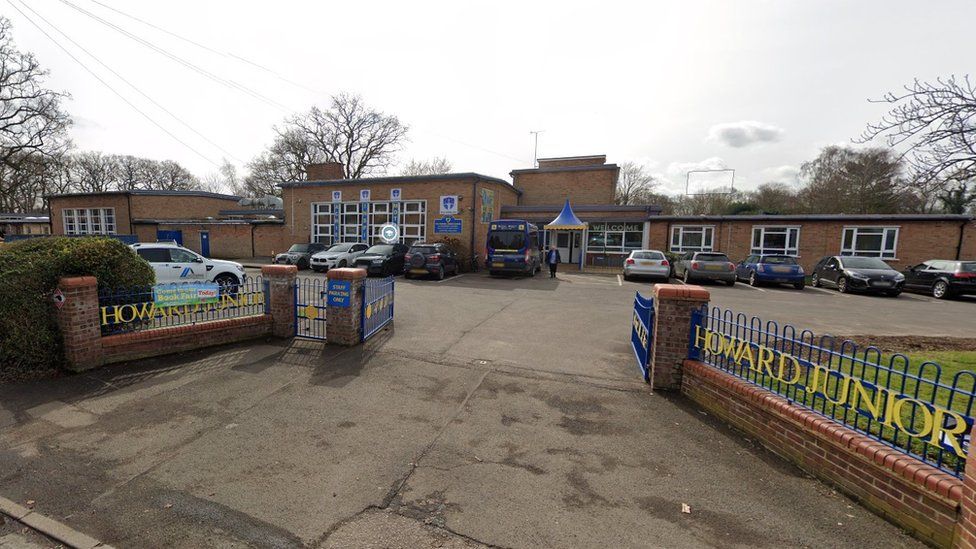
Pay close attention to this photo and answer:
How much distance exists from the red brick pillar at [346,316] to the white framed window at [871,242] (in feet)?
78.6

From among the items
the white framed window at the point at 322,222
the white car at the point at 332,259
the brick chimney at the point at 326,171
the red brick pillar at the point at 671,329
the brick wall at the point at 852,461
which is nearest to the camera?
the brick wall at the point at 852,461

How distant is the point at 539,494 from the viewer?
9.98 ft

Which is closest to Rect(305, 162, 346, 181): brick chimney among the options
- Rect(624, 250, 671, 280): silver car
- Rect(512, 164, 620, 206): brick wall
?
Rect(512, 164, 620, 206): brick wall

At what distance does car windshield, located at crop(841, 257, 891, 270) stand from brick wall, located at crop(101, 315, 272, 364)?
65.7ft

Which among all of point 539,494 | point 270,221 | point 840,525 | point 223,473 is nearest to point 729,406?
point 840,525

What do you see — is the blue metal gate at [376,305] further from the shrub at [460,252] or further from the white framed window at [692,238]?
the white framed window at [692,238]

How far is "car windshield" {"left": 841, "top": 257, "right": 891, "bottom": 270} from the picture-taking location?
50.2 feet

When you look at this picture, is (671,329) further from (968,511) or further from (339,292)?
(339,292)

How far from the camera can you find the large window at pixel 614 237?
23.4 meters

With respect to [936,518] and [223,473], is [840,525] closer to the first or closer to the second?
[936,518]

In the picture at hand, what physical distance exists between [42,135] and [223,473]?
41859 mm

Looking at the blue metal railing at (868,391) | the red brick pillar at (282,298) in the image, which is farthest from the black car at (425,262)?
the blue metal railing at (868,391)

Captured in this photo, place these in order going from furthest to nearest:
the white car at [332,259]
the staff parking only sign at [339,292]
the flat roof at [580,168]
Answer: the flat roof at [580,168] < the white car at [332,259] < the staff parking only sign at [339,292]

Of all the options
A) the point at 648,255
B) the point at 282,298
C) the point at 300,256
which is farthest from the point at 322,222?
the point at 282,298
